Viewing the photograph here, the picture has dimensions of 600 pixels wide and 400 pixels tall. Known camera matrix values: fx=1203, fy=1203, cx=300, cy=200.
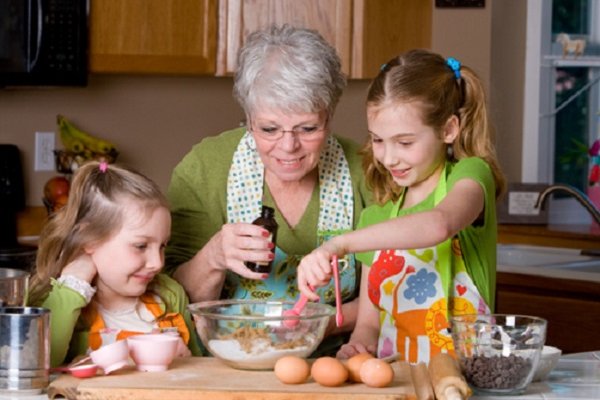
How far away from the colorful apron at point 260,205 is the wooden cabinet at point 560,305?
1.30 metres

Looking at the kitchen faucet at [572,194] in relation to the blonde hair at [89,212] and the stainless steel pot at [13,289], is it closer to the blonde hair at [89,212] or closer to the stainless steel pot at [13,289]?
the blonde hair at [89,212]

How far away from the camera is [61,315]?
7.03 ft

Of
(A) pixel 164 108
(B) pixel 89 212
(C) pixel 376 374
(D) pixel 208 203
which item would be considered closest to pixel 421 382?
(C) pixel 376 374

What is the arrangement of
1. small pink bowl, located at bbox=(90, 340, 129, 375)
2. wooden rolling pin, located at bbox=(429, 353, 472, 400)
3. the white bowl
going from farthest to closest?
the white bowl → small pink bowl, located at bbox=(90, 340, 129, 375) → wooden rolling pin, located at bbox=(429, 353, 472, 400)

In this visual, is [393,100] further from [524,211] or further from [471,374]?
[524,211]

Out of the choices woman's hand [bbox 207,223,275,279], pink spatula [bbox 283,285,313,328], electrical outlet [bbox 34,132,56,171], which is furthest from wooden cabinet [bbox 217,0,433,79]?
pink spatula [bbox 283,285,313,328]

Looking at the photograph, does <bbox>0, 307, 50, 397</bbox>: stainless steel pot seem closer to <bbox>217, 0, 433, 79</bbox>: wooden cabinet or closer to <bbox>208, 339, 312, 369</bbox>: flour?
<bbox>208, 339, 312, 369</bbox>: flour

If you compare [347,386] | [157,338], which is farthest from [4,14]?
[347,386]

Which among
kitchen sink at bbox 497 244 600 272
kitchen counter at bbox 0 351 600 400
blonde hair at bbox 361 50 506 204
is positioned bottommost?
kitchen sink at bbox 497 244 600 272

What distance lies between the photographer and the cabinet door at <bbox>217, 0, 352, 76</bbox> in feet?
14.6

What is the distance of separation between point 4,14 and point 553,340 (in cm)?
211

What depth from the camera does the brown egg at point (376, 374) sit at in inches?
72.8

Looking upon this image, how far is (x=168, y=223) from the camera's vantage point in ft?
7.76

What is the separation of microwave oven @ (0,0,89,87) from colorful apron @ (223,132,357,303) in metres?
1.65
